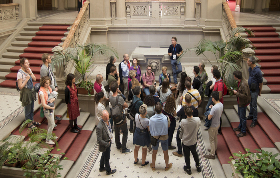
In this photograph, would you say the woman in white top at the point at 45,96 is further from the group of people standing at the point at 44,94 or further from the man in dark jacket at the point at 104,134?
the man in dark jacket at the point at 104,134

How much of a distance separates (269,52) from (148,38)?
5.40m

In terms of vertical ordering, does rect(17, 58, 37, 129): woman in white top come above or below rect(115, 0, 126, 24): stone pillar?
below

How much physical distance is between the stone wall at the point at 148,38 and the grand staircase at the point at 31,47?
178 cm

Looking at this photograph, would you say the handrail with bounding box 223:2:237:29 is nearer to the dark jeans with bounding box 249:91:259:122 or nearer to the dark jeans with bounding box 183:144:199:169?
the dark jeans with bounding box 249:91:259:122

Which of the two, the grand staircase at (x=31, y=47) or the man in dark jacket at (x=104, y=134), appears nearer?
the man in dark jacket at (x=104, y=134)

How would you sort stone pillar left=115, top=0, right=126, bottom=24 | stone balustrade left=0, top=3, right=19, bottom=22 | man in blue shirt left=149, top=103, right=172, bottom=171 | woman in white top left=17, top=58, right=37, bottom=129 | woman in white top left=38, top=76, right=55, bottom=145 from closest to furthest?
man in blue shirt left=149, top=103, right=172, bottom=171 → woman in white top left=38, top=76, right=55, bottom=145 → woman in white top left=17, top=58, right=37, bottom=129 → stone balustrade left=0, top=3, right=19, bottom=22 → stone pillar left=115, top=0, right=126, bottom=24

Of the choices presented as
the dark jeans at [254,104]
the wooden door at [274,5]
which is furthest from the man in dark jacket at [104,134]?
the wooden door at [274,5]

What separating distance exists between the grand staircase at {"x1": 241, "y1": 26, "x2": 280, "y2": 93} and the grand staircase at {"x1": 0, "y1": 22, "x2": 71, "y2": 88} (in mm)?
7710

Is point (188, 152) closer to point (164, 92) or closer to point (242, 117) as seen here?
point (164, 92)

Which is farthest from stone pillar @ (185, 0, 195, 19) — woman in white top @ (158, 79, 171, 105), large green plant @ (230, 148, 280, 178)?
large green plant @ (230, 148, 280, 178)

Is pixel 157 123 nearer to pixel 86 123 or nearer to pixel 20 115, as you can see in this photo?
pixel 86 123

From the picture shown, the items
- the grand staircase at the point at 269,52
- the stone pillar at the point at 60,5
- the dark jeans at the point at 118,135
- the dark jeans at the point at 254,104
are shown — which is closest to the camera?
the dark jeans at the point at 118,135

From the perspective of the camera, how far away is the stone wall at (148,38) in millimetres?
14508

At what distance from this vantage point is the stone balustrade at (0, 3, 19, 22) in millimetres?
13039
